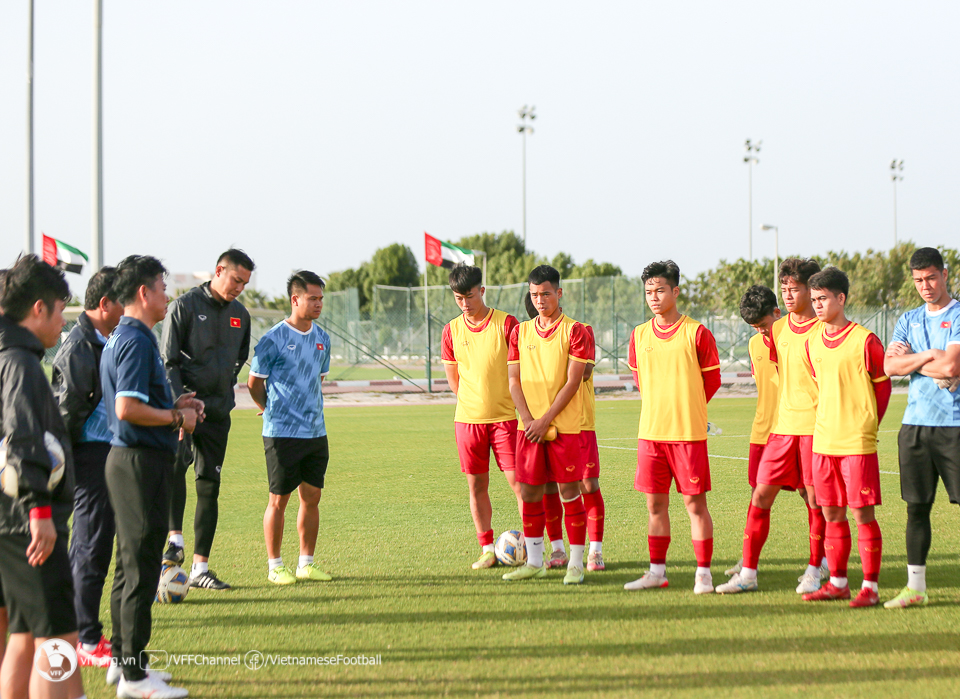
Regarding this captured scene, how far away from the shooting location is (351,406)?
22.1 m

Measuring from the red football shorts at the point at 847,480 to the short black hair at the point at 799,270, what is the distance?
4.10 ft

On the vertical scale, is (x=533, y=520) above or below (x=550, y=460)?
below

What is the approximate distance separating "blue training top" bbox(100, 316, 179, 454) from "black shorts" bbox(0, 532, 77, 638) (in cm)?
77

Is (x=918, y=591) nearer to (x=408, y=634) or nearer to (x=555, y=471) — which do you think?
(x=555, y=471)

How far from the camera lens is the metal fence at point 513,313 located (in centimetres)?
3142

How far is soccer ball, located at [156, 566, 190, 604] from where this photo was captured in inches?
213

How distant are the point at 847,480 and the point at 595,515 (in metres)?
1.91

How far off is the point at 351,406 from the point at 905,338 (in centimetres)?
1809

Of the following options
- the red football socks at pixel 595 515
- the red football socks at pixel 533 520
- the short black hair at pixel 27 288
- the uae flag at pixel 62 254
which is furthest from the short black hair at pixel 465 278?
the uae flag at pixel 62 254

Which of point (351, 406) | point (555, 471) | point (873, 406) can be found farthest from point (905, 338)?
point (351, 406)

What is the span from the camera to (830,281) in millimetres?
5102

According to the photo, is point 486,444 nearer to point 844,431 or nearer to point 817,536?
point 817,536

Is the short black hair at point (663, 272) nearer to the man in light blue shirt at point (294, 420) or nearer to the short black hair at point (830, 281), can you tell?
the short black hair at point (830, 281)

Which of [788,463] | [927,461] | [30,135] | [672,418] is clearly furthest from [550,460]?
[30,135]
